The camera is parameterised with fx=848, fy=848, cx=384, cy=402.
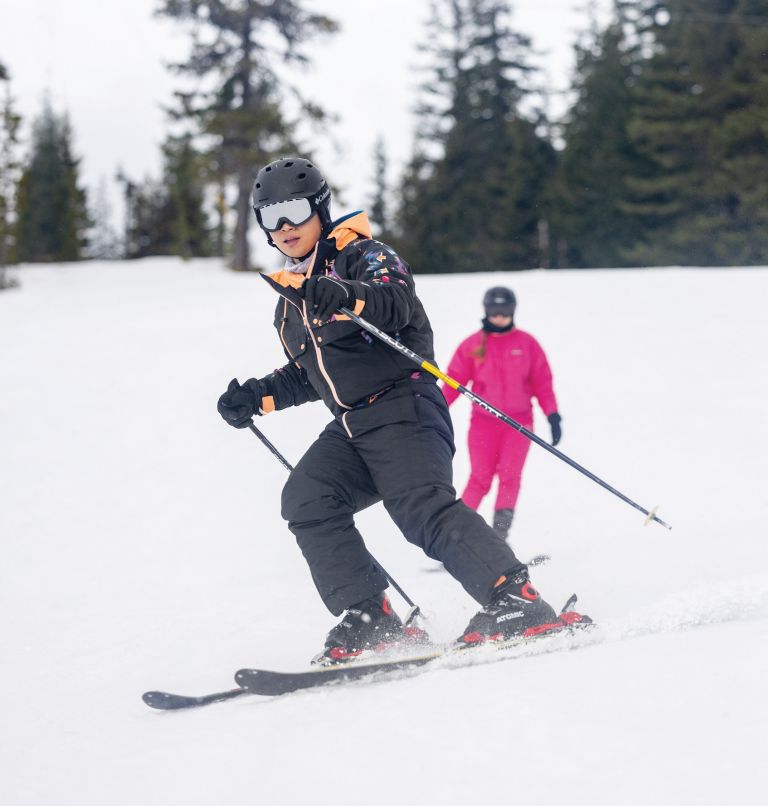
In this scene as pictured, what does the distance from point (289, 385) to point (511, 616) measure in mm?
1350

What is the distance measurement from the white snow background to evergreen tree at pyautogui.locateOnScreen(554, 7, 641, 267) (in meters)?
19.5

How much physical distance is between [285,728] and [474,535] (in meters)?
0.99

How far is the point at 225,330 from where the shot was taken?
12.9 meters

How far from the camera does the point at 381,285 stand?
9.82 ft

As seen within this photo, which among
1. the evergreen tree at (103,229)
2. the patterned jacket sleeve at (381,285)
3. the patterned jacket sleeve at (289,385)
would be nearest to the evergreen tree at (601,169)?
the patterned jacket sleeve at (289,385)

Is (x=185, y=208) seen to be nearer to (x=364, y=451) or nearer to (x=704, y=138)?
(x=704, y=138)

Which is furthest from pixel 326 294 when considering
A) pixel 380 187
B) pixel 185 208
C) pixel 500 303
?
pixel 380 187

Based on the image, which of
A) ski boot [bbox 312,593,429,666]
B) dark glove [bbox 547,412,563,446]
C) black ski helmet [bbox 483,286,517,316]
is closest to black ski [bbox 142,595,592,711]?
ski boot [bbox 312,593,429,666]

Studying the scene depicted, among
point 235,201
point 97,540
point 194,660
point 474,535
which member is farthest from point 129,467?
point 235,201

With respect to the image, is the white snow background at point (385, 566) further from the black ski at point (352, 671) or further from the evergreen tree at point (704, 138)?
the evergreen tree at point (704, 138)

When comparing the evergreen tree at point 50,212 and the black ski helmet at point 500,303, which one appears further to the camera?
the evergreen tree at point 50,212

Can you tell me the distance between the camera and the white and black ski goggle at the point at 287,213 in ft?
10.5

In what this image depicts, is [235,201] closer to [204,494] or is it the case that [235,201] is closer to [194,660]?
[204,494]

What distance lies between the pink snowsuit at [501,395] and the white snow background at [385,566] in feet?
1.71
